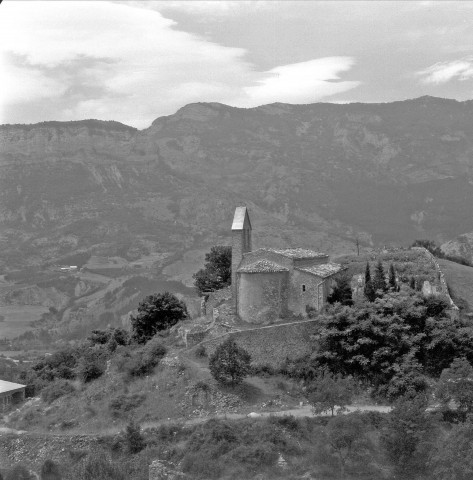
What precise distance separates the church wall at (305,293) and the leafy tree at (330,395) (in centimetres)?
632

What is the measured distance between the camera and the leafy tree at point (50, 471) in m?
31.9

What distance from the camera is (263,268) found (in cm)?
3991

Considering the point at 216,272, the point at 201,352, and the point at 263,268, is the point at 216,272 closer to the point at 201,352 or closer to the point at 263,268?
the point at 263,268

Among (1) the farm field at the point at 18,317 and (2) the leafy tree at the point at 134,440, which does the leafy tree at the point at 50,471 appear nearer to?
(2) the leafy tree at the point at 134,440

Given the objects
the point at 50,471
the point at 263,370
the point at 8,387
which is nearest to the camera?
the point at 50,471

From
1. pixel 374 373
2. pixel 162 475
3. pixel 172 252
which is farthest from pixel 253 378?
pixel 172 252

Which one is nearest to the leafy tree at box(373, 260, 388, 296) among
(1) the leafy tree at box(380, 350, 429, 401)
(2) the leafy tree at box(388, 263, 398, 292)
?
(2) the leafy tree at box(388, 263, 398, 292)

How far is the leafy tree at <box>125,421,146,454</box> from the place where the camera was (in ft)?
106

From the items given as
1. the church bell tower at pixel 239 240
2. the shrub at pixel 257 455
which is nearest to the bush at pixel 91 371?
the church bell tower at pixel 239 240

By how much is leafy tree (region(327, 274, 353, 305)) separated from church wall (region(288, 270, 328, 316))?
513 millimetres

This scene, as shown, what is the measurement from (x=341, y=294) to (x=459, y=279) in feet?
52.4

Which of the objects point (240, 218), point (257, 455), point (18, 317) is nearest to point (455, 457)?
point (257, 455)

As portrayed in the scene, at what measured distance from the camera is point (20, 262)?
632 feet

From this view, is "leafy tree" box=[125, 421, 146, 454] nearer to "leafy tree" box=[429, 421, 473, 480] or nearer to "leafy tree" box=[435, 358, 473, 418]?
"leafy tree" box=[429, 421, 473, 480]
